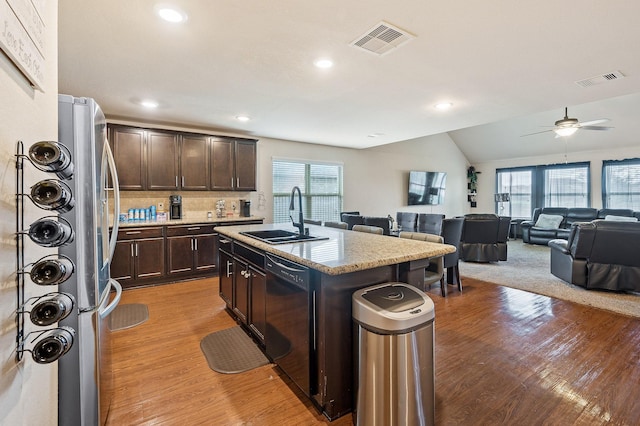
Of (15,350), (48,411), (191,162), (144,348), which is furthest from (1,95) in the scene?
(191,162)

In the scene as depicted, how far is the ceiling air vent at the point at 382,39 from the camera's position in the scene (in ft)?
7.46

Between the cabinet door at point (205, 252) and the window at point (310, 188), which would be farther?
the window at point (310, 188)

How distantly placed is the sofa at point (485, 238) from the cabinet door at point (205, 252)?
4.78m

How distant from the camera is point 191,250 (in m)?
4.71

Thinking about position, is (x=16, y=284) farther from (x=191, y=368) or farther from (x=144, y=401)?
(x=191, y=368)

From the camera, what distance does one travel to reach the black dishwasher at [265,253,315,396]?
182 cm

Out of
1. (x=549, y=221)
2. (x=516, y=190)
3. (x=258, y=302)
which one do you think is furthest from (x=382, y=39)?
(x=516, y=190)

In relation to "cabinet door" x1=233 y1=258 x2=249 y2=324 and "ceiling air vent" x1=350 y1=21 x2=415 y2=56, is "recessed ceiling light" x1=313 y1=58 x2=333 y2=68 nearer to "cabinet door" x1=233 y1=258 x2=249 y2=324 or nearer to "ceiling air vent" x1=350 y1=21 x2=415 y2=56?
"ceiling air vent" x1=350 y1=21 x2=415 y2=56

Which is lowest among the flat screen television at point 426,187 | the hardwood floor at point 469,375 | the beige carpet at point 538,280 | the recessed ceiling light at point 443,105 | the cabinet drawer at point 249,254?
the hardwood floor at point 469,375

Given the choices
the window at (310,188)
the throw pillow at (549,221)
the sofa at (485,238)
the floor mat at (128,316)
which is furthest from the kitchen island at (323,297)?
the throw pillow at (549,221)

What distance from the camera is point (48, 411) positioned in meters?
1.25

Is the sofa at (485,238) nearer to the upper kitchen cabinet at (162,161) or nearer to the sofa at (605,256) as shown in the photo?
the sofa at (605,256)

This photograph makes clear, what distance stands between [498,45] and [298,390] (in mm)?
3097

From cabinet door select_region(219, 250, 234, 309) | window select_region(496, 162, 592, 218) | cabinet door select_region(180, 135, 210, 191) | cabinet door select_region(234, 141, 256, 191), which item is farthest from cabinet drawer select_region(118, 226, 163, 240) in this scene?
window select_region(496, 162, 592, 218)
